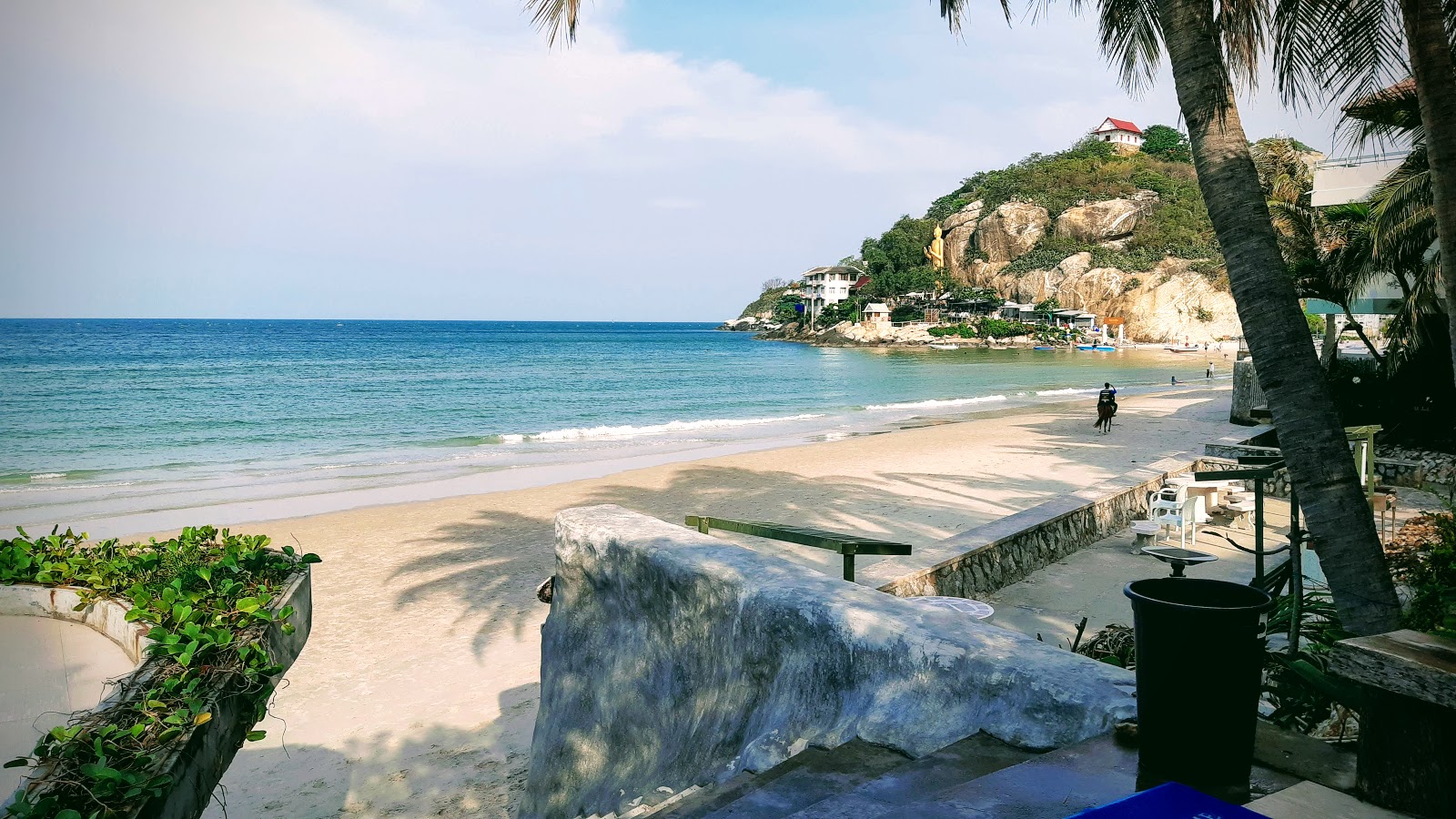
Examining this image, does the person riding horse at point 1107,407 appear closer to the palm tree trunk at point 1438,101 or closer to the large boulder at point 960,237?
the palm tree trunk at point 1438,101

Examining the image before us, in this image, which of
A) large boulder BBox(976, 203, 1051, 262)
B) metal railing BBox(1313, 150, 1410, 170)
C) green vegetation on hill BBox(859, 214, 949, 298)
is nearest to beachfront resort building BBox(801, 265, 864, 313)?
green vegetation on hill BBox(859, 214, 949, 298)

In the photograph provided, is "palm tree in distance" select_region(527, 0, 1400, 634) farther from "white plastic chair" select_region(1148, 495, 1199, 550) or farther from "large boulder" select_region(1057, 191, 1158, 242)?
"large boulder" select_region(1057, 191, 1158, 242)

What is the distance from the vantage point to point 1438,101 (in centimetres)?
387

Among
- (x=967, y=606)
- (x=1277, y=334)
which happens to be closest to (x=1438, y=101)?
(x=1277, y=334)

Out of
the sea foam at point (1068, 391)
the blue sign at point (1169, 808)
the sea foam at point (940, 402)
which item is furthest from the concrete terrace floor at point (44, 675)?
the sea foam at point (1068, 391)

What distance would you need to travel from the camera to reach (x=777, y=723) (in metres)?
3.05

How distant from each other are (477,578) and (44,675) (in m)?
7.70

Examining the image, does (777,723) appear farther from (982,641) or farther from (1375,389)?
(1375,389)

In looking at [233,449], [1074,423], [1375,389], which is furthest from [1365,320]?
[233,449]

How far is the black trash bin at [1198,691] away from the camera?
212 cm

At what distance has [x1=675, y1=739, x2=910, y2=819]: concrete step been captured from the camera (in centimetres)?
242

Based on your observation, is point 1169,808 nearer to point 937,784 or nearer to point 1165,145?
point 937,784

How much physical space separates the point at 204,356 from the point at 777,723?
7704 cm

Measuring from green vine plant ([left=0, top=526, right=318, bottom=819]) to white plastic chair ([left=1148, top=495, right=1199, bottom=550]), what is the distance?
24.5ft
